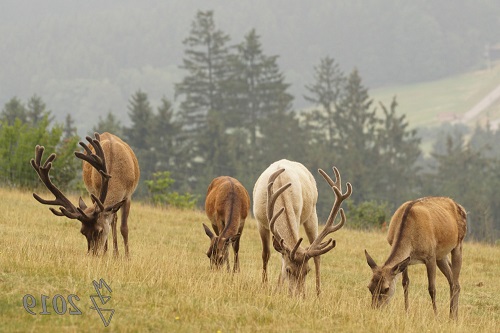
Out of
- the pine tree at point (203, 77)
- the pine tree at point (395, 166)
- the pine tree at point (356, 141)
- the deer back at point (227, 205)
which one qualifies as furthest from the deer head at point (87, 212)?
the pine tree at point (203, 77)

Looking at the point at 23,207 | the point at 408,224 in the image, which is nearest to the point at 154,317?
the point at 408,224

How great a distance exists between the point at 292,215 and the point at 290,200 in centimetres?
31

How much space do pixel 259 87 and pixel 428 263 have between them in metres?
81.0

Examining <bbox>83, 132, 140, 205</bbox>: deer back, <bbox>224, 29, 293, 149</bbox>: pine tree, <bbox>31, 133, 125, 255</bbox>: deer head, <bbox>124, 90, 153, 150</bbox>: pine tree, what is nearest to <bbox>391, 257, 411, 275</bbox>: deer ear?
<bbox>31, 133, 125, 255</bbox>: deer head

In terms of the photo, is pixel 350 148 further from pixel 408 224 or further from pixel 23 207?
pixel 408 224

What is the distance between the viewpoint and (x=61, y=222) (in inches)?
667

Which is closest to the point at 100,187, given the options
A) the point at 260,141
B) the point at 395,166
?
the point at 395,166

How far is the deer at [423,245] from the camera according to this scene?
1035cm

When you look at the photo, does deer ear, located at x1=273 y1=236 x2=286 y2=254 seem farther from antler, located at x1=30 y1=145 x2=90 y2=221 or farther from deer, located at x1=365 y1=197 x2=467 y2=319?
antler, located at x1=30 y1=145 x2=90 y2=221

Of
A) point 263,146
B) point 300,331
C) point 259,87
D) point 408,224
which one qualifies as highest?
point 259,87

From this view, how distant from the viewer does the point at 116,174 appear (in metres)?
12.6

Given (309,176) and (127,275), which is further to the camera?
(309,176)

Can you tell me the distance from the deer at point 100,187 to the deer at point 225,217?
4.60ft
